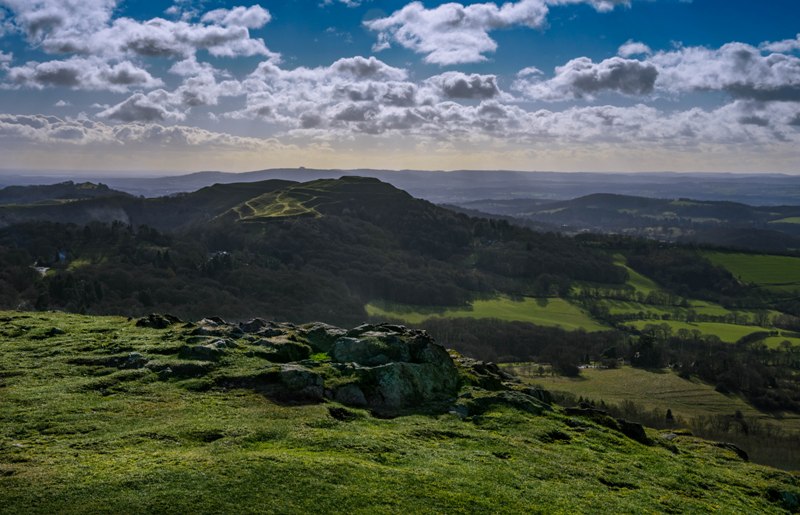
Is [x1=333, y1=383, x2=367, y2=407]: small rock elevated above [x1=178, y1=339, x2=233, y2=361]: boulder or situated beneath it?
situated beneath

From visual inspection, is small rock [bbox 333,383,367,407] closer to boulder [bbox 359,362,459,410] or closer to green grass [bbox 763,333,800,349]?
boulder [bbox 359,362,459,410]

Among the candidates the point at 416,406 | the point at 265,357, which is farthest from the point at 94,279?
the point at 416,406

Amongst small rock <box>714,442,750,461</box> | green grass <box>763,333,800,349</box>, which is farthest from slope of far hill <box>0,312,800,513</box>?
green grass <box>763,333,800,349</box>

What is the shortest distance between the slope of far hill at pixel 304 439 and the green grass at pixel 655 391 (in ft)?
238

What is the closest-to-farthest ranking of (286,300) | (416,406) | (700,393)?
(416,406), (700,393), (286,300)

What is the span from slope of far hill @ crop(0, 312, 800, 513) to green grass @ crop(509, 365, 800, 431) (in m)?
72.5

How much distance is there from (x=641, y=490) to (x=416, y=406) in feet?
48.9

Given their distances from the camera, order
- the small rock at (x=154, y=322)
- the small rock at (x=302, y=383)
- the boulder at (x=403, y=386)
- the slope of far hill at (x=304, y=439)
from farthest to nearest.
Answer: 1. the small rock at (x=154, y=322)
2. the boulder at (x=403, y=386)
3. the small rock at (x=302, y=383)
4. the slope of far hill at (x=304, y=439)

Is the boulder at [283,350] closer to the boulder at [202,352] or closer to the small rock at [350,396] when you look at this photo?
the boulder at [202,352]

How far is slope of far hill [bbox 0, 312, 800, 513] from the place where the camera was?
75.0ft

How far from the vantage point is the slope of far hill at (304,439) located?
2288 centimetres

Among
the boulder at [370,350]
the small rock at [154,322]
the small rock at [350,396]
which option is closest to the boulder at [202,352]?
the boulder at [370,350]

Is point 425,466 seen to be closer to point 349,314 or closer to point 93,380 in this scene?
point 93,380

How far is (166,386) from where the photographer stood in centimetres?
3556
